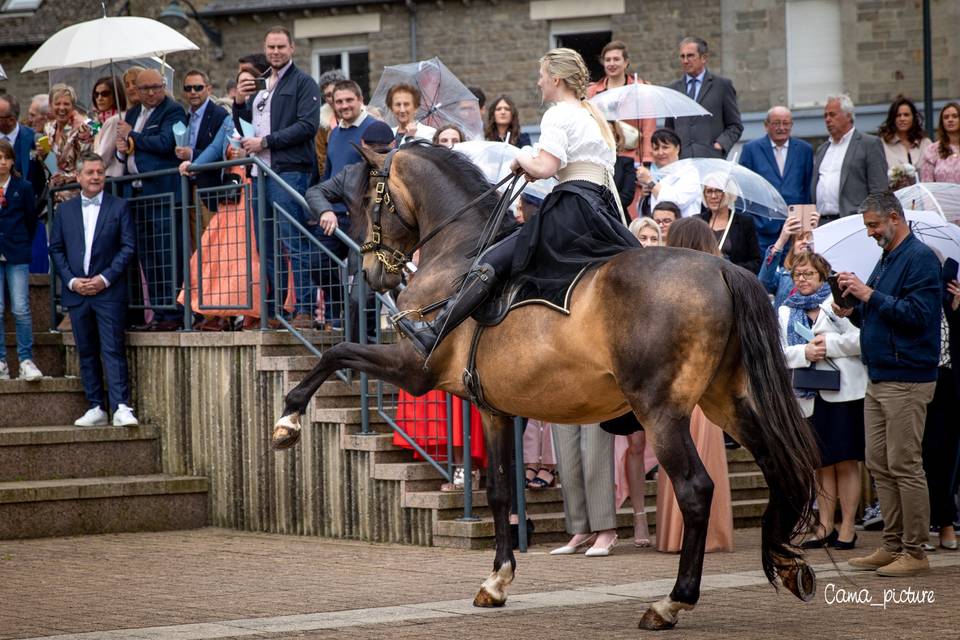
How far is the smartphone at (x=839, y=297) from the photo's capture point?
959 centimetres

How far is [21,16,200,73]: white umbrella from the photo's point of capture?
534 inches

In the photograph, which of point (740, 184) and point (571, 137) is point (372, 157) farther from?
point (740, 184)

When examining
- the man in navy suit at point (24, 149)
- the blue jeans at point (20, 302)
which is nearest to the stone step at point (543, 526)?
the blue jeans at point (20, 302)

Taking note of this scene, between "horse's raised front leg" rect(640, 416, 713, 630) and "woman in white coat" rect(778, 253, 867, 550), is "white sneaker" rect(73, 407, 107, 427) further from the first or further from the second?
"horse's raised front leg" rect(640, 416, 713, 630)

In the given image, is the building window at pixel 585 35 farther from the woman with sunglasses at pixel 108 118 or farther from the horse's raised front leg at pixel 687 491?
the horse's raised front leg at pixel 687 491

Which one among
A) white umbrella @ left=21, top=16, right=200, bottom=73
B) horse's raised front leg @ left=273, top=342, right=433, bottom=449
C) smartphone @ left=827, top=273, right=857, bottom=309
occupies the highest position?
white umbrella @ left=21, top=16, right=200, bottom=73

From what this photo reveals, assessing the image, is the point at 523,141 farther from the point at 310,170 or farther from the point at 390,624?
the point at 390,624

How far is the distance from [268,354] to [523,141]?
343cm

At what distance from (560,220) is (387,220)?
1.36m

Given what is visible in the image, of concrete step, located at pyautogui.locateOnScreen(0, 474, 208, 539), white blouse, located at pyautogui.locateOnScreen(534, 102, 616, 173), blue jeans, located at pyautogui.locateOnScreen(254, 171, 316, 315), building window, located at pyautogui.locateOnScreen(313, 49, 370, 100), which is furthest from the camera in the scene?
building window, located at pyautogui.locateOnScreen(313, 49, 370, 100)

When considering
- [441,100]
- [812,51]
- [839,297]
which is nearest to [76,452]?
[441,100]

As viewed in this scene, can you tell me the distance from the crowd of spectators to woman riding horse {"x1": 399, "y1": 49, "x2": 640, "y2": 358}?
1.39 m

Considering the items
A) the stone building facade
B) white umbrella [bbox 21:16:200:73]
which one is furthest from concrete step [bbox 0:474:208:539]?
the stone building facade

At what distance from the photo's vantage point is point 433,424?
458 inches
